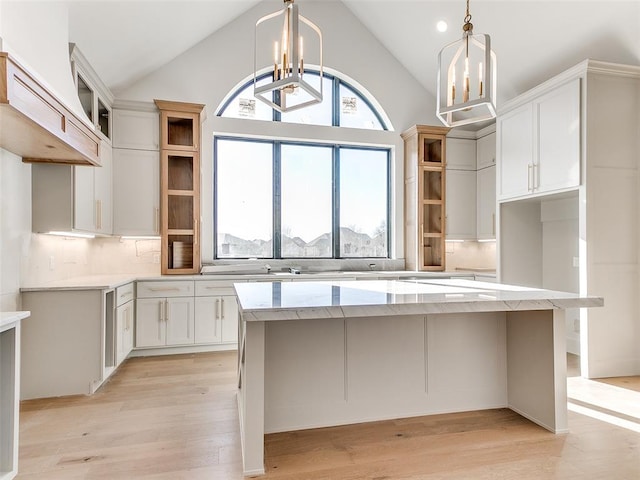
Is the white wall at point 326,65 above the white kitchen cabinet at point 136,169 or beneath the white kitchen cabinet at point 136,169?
above

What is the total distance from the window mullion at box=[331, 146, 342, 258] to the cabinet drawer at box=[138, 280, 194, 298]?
79.0 inches

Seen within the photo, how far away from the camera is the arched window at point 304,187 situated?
4.88 meters

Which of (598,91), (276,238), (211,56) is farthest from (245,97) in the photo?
(598,91)

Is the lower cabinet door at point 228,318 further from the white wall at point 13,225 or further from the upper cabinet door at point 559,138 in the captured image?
the upper cabinet door at point 559,138

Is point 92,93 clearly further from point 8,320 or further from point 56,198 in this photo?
point 8,320

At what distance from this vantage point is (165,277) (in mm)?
4000

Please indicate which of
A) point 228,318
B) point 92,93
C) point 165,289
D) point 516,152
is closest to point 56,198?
point 92,93

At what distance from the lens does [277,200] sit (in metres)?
5.00

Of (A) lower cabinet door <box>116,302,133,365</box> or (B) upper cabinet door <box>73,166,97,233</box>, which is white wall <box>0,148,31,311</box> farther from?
(A) lower cabinet door <box>116,302,133,365</box>

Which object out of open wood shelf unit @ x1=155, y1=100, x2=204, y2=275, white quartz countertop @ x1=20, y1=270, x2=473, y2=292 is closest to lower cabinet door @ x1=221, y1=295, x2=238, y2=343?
white quartz countertop @ x1=20, y1=270, x2=473, y2=292

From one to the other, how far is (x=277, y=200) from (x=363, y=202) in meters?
1.23

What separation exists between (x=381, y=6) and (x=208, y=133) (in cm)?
271

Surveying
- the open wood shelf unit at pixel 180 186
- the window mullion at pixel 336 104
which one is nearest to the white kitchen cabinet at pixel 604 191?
the window mullion at pixel 336 104

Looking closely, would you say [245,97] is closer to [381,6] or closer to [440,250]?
[381,6]
